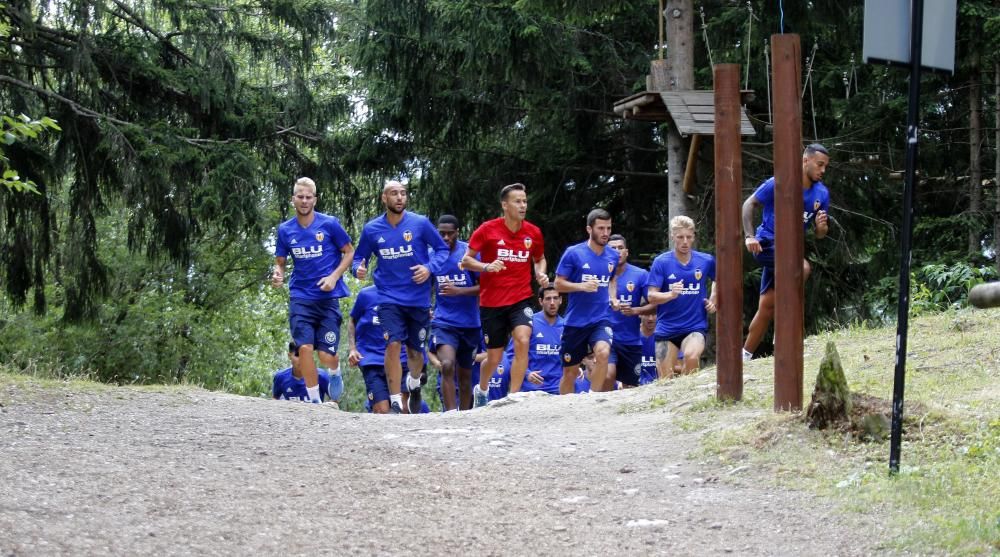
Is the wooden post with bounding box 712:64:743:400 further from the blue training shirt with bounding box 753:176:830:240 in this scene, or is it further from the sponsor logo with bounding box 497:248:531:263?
the sponsor logo with bounding box 497:248:531:263

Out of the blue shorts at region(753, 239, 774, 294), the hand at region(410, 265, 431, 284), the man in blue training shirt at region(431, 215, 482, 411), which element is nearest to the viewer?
the blue shorts at region(753, 239, 774, 294)

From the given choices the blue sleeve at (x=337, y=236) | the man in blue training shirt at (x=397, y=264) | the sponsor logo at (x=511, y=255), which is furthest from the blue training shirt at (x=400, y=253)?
the sponsor logo at (x=511, y=255)

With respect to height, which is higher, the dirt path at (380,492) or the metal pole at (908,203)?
the metal pole at (908,203)

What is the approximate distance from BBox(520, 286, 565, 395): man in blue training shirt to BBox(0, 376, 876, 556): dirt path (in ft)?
14.9

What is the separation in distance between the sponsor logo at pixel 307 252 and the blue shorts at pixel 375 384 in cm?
180

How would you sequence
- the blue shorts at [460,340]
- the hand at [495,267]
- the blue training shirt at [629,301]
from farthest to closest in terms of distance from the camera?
the blue training shirt at [629,301], the blue shorts at [460,340], the hand at [495,267]

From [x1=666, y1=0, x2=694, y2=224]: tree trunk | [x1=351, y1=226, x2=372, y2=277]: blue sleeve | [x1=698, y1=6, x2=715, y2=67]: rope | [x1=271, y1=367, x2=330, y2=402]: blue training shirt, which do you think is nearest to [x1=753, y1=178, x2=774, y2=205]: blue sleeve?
[x1=351, y1=226, x2=372, y2=277]: blue sleeve

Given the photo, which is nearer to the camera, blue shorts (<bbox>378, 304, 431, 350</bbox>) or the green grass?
the green grass

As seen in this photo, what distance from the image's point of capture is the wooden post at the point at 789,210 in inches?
327

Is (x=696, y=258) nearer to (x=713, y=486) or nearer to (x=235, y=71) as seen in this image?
(x=713, y=486)

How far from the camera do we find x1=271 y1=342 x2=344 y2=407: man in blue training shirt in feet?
45.5

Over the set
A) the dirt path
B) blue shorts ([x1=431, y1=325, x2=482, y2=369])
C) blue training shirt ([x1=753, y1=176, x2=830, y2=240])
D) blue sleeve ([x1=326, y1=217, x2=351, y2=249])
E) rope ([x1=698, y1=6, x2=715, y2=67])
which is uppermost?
rope ([x1=698, y1=6, x2=715, y2=67])

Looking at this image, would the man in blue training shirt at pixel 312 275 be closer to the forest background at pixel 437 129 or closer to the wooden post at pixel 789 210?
the forest background at pixel 437 129

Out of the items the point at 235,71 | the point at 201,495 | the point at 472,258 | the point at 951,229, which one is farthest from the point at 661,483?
the point at 235,71
